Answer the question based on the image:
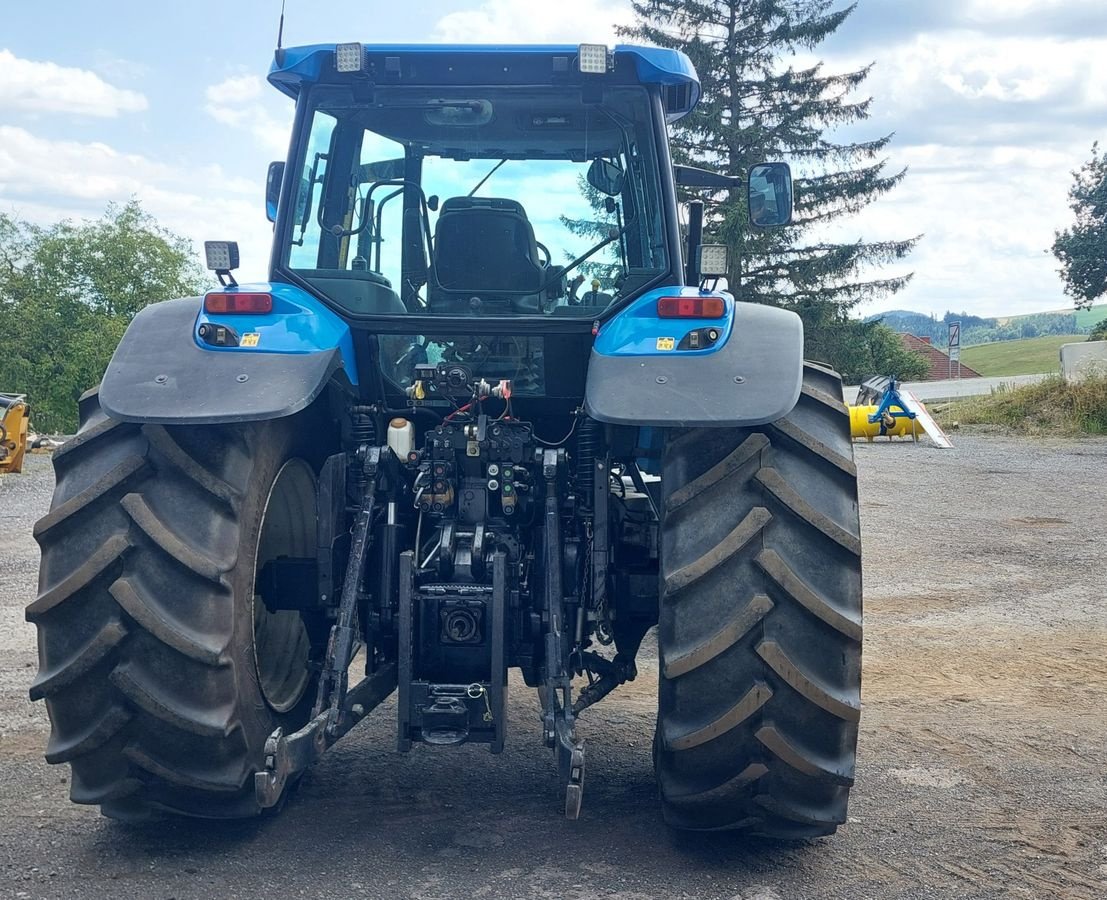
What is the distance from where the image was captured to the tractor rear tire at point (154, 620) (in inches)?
128

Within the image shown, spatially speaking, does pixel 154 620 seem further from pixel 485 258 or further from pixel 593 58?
pixel 593 58

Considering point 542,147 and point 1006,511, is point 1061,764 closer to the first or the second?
point 542,147

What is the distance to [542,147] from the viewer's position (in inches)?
171

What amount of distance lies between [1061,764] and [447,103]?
A: 3358 mm

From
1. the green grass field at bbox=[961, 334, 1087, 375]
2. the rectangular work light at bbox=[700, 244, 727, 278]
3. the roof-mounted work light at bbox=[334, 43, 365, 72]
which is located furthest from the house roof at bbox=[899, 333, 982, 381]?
the roof-mounted work light at bbox=[334, 43, 365, 72]

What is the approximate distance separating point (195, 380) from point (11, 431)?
13.5 metres

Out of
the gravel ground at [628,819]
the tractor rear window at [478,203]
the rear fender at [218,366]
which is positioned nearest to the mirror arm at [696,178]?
the tractor rear window at [478,203]

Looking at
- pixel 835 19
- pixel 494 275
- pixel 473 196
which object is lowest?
pixel 494 275

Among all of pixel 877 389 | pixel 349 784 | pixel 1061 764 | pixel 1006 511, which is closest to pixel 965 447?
pixel 877 389

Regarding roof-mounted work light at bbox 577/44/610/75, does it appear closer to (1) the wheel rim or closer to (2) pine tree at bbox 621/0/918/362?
(1) the wheel rim

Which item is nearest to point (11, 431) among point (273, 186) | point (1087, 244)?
point (273, 186)

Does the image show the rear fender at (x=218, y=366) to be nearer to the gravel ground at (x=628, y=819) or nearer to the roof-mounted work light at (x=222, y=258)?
the roof-mounted work light at (x=222, y=258)

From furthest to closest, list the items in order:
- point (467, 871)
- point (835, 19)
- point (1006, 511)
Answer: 1. point (835, 19)
2. point (1006, 511)
3. point (467, 871)

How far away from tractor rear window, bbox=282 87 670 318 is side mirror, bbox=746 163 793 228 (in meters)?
0.72
